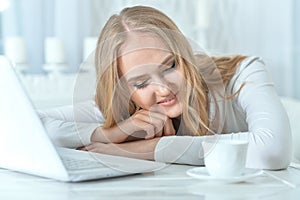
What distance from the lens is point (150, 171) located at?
45.2 inches

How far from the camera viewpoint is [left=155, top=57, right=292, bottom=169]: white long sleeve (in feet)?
4.08

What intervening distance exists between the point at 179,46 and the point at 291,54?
1.64 metres

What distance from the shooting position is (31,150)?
3.50 feet

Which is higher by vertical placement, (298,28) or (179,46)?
(179,46)

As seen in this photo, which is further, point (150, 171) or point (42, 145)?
point (150, 171)

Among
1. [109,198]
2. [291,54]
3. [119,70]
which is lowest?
[291,54]

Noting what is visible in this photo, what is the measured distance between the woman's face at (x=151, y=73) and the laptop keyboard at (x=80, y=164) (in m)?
0.17

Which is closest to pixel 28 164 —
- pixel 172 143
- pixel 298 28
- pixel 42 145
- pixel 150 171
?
pixel 42 145

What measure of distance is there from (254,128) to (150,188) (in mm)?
404

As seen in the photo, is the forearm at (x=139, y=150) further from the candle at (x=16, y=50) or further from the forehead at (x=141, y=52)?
the candle at (x=16, y=50)

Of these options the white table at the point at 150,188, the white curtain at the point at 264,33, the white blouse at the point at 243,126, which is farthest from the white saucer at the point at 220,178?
the white curtain at the point at 264,33

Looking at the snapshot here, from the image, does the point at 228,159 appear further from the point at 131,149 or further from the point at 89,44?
the point at 89,44

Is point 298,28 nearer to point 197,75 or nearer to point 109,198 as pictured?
point 197,75

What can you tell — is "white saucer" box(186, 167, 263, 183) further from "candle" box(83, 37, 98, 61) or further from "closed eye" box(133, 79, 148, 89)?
"candle" box(83, 37, 98, 61)
